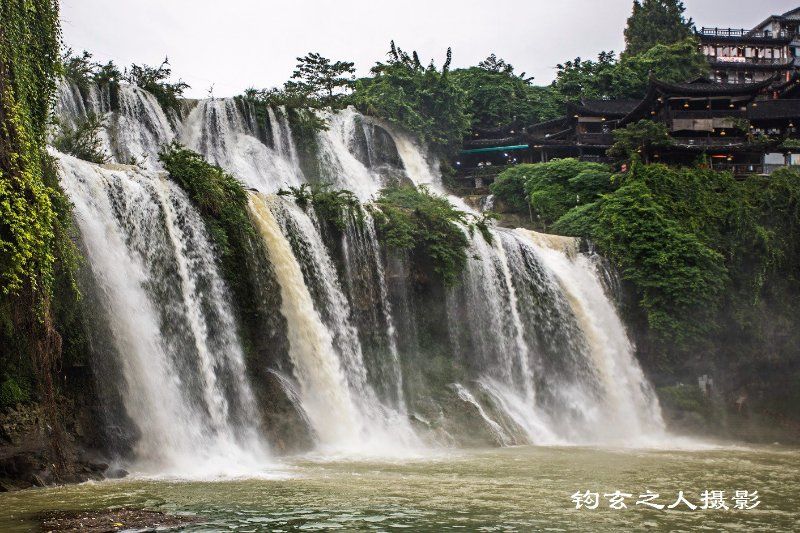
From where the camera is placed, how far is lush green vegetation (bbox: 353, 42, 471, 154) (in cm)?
4303

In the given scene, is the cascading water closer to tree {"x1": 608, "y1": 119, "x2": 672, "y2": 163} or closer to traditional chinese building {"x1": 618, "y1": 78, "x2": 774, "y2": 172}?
tree {"x1": 608, "y1": 119, "x2": 672, "y2": 163}

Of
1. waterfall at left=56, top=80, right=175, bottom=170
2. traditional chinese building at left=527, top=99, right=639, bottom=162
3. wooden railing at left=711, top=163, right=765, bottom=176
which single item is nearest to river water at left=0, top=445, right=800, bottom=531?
waterfall at left=56, top=80, right=175, bottom=170

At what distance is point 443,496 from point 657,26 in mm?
69194

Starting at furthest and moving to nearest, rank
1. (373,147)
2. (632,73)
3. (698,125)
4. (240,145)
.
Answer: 1. (632,73)
2. (698,125)
3. (373,147)
4. (240,145)

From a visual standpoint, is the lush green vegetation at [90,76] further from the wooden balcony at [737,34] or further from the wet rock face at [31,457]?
the wooden balcony at [737,34]

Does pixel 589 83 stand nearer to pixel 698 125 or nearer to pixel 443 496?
pixel 698 125

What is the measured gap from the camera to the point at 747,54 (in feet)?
244

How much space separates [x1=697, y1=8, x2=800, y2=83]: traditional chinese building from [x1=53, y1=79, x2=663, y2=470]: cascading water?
166 feet

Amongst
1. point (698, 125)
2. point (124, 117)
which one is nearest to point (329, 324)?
point (124, 117)

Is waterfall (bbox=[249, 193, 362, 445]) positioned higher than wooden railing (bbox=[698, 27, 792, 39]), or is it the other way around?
wooden railing (bbox=[698, 27, 792, 39])

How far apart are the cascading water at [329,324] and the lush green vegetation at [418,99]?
874cm

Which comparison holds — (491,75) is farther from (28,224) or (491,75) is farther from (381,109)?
(28,224)

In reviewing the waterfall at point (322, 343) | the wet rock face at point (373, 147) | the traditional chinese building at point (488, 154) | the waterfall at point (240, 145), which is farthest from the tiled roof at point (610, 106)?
the waterfall at point (322, 343)

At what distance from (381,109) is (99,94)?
1693cm
